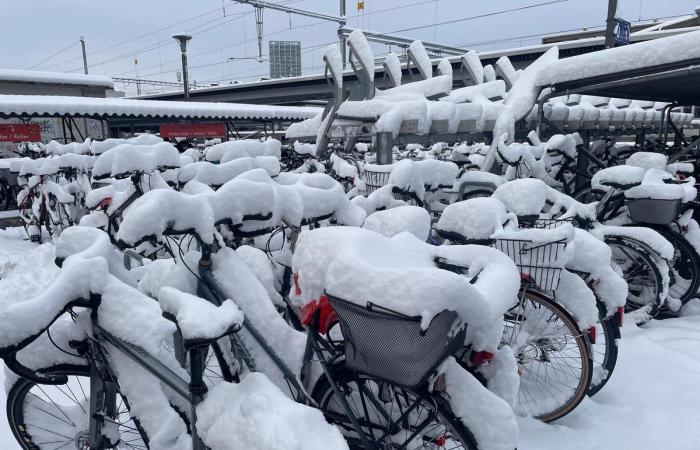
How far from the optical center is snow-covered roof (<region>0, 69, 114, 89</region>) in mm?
21312

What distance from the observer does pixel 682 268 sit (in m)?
4.08

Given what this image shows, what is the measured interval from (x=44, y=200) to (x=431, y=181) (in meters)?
6.12

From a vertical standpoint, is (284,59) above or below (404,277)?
above

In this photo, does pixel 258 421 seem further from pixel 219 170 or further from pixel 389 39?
pixel 389 39

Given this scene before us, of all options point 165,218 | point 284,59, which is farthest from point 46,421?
point 284,59

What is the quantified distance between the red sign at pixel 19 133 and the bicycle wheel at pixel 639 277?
12.4m

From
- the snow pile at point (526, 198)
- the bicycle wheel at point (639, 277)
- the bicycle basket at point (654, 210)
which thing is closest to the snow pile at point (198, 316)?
the snow pile at point (526, 198)

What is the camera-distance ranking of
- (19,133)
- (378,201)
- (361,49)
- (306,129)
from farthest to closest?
(19,133), (306,129), (361,49), (378,201)

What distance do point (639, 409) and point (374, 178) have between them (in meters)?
2.64

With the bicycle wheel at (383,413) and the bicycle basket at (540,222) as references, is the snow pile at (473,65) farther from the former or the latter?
the bicycle wheel at (383,413)

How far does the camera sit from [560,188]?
5832mm

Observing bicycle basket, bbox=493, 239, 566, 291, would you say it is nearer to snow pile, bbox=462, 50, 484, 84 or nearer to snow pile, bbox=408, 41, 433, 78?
snow pile, bbox=408, 41, 433, 78

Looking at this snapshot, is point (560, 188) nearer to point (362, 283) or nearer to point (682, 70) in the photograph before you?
point (682, 70)

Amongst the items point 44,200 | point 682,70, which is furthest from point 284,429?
point 44,200
